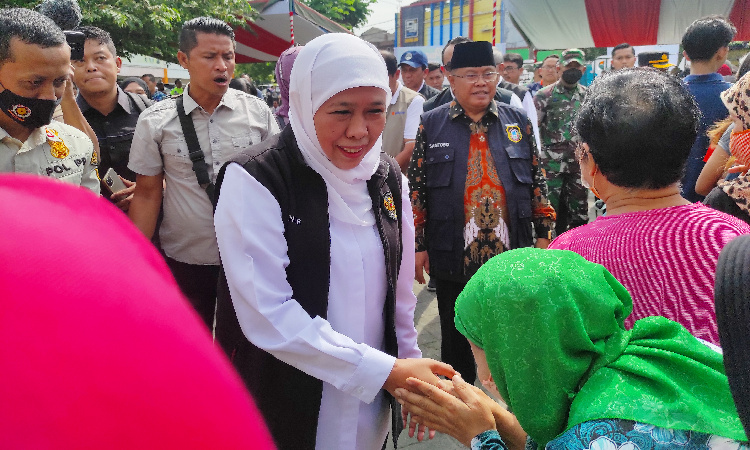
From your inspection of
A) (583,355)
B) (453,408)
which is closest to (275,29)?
→ (453,408)

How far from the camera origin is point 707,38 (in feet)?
11.0

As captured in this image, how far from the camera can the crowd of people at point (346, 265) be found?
40cm

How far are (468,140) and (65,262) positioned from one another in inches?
97.9

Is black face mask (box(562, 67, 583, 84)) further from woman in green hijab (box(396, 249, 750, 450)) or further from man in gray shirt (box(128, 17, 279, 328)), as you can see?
woman in green hijab (box(396, 249, 750, 450))

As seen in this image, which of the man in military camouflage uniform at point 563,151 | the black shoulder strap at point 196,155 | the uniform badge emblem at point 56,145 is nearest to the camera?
the uniform badge emblem at point 56,145

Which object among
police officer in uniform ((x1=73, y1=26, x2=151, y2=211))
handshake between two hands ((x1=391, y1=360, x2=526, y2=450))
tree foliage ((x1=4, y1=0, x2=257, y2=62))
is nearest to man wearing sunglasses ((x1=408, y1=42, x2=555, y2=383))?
handshake between two hands ((x1=391, y1=360, x2=526, y2=450))

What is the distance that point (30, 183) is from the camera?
46 centimetres

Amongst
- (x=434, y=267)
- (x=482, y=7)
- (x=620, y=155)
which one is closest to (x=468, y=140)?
(x=434, y=267)

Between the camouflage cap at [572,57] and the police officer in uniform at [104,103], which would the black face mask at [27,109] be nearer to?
the police officer in uniform at [104,103]

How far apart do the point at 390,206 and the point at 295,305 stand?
1.55 ft

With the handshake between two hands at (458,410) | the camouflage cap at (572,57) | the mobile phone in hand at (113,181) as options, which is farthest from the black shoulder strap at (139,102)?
the camouflage cap at (572,57)

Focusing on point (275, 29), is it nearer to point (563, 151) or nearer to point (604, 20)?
point (604, 20)

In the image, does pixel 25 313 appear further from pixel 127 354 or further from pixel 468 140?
pixel 468 140

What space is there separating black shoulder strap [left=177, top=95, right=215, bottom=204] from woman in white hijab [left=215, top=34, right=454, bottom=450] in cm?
96
